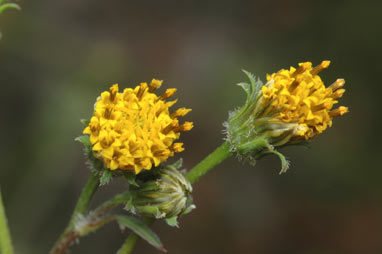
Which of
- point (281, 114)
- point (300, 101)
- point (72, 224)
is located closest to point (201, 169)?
point (281, 114)

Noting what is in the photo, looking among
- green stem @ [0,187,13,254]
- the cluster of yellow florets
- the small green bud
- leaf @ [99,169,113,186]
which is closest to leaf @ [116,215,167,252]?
the small green bud

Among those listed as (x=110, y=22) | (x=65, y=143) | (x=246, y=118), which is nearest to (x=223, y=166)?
(x=65, y=143)

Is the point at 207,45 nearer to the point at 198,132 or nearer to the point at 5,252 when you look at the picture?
the point at 198,132

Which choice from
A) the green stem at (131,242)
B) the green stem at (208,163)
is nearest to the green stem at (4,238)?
the green stem at (131,242)

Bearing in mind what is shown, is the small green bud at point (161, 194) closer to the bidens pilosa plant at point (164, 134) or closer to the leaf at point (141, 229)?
the bidens pilosa plant at point (164, 134)

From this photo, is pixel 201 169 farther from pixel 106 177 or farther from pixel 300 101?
pixel 300 101

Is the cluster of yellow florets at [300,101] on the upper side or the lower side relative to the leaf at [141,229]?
upper

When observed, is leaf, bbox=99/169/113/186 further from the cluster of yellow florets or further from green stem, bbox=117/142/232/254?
the cluster of yellow florets
